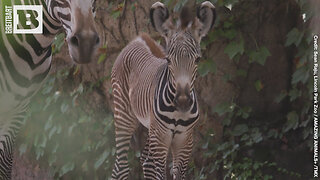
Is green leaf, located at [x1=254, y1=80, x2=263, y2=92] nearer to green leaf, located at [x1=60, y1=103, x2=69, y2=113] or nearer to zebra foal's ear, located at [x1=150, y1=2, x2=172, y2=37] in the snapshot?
zebra foal's ear, located at [x1=150, y1=2, x2=172, y2=37]

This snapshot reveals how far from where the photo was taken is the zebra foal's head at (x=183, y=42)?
270cm

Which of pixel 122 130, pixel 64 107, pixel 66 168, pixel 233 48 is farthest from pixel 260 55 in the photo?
pixel 66 168

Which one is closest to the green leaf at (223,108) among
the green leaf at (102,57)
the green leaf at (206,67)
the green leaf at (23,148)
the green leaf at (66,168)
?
the green leaf at (206,67)

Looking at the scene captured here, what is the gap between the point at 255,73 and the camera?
359 cm

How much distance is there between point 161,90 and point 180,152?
0.32 meters

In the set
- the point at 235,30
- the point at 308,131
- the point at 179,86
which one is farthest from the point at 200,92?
the point at 179,86

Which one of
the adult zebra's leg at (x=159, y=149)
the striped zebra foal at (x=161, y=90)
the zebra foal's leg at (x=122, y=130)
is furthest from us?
the zebra foal's leg at (x=122, y=130)

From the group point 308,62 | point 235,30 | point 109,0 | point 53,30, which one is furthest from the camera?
point 109,0

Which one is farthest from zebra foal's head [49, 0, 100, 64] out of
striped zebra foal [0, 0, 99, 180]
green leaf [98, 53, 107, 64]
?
green leaf [98, 53, 107, 64]

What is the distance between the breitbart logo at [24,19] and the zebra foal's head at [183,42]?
2.26ft

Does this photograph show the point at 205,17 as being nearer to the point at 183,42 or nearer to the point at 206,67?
the point at 183,42

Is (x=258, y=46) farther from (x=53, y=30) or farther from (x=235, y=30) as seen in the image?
(x=53, y=30)

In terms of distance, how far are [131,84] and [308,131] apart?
42.0 inches

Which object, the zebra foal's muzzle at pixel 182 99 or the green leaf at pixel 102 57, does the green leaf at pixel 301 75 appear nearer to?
the zebra foal's muzzle at pixel 182 99
